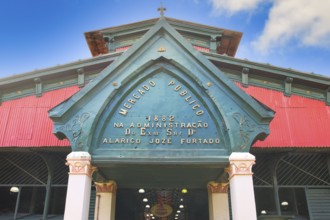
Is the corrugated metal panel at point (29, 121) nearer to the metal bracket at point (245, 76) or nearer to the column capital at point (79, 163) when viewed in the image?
the column capital at point (79, 163)

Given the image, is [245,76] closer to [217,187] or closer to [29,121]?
[217,187]

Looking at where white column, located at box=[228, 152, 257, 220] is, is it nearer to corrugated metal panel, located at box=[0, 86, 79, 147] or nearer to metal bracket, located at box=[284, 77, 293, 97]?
metal bracket, located at box=[284, 77, 293, 97]

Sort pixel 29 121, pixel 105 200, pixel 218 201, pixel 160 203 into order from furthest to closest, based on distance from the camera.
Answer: pixel 160 203 < pixel 29 121 < pixel 105 200 < pixel 218 201

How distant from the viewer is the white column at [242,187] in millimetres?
9609

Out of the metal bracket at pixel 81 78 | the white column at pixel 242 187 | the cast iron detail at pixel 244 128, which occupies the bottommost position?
the white column at pixel 242 187

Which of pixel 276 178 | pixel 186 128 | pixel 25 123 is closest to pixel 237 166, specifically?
pixel 186 128

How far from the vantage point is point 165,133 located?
1072cm

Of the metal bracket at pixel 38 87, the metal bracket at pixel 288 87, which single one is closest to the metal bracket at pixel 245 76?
the metal bracket at pixel 288 87

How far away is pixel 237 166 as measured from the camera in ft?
33.1

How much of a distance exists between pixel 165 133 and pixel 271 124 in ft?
16.5

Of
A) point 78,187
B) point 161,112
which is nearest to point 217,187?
point 161,112

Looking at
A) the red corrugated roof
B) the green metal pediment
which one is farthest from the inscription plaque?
the red corrugated roof

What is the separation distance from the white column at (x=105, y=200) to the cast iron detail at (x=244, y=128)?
5422mm

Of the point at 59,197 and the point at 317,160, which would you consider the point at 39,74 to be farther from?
the point at 317,160
